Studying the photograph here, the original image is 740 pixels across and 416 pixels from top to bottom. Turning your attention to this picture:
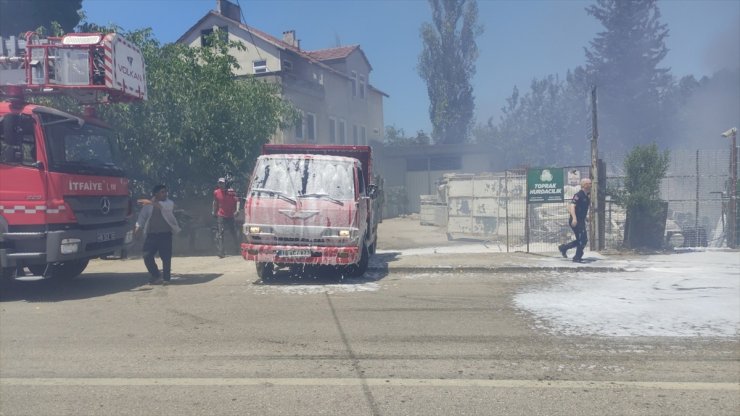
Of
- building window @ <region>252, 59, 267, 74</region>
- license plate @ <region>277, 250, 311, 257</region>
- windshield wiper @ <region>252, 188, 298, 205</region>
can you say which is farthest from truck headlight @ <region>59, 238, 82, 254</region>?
building window @ <region>252, 59, 267, 74</region>

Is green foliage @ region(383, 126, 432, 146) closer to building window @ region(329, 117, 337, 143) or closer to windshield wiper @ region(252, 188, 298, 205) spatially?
building window @ region(329, 117, 337, 143)

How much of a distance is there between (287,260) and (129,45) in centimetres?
514

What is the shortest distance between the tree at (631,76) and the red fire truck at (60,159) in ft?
150

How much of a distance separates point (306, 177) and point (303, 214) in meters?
0.81

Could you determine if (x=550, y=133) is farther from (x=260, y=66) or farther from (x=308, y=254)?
(x=308, y=254)

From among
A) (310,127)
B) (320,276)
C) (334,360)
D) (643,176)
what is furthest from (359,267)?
(310,127)

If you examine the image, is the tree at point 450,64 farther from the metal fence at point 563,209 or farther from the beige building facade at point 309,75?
the metal fence at point 563,209

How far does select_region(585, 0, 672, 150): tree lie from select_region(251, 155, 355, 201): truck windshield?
144ft

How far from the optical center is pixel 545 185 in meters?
13.7

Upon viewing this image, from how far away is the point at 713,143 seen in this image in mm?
50562

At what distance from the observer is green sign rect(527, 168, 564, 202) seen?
13.7 m

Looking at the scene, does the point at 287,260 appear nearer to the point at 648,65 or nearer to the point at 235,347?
the point at 235,347

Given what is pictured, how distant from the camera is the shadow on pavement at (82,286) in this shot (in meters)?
9.47

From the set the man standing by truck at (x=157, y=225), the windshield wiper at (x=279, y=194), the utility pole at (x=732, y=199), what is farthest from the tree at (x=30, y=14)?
the utility pole at (x=732, y=199)
